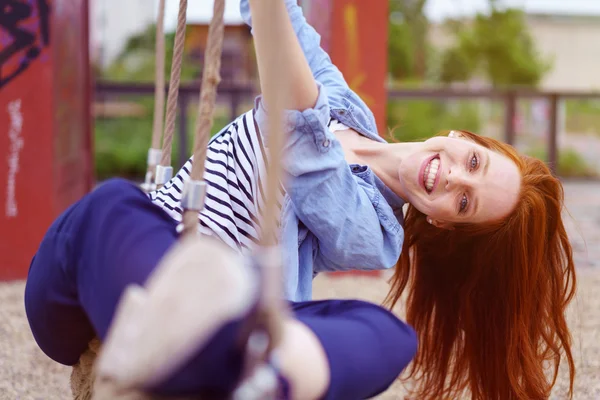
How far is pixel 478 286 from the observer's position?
214 cm

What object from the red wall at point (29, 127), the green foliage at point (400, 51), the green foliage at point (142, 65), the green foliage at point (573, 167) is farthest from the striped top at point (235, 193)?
the green foliage at point (400, 51)

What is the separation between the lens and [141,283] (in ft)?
3.61

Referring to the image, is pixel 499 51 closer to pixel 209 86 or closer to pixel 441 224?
pixel 441 224

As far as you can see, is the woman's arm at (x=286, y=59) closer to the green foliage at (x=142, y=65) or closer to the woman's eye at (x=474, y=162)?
the woman's eye at (x=474, y=162)

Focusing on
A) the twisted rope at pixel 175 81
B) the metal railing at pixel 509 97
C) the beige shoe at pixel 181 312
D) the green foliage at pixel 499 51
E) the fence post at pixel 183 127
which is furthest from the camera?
the green foliage at pixel 499 51

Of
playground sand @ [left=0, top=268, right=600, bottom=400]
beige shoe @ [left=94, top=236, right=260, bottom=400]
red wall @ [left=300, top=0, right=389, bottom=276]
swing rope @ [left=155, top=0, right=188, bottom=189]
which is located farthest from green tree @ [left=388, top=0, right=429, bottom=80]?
beige shoe @ [left=94, top=236, right=260, bottom=400]

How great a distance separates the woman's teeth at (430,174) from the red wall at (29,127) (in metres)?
2.33

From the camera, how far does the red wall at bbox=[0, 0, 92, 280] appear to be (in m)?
3.63

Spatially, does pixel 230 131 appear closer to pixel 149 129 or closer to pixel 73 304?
pixel 73 304

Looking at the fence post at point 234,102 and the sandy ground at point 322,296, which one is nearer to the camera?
the sandy ground at point 322,296

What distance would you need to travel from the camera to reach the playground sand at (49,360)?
2.50 meters

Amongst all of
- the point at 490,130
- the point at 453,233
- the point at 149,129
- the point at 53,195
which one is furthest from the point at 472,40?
the point at 453,233

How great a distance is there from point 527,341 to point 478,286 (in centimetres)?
20

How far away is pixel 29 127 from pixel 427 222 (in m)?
2.25
